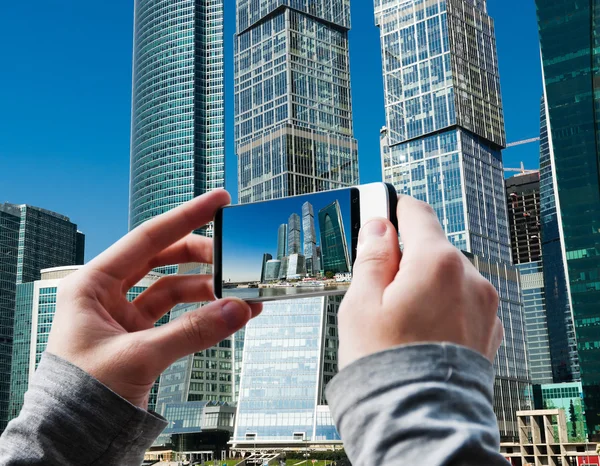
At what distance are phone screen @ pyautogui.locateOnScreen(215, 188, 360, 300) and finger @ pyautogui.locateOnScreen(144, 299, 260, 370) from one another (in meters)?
0.46

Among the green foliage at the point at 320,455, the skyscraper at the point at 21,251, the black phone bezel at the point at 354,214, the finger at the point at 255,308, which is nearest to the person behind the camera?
the finger at the point at 255,308

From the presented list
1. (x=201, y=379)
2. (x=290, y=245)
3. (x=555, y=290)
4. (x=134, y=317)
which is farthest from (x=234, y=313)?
(x=555, y=290)

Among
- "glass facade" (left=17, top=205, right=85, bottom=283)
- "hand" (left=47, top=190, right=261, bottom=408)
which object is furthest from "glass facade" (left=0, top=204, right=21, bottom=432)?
"hand" (left=47, top=190, right=261, bottom=408)

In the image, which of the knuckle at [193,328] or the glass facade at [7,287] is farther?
the glass facade at [7,287]

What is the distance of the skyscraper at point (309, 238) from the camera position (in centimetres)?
302

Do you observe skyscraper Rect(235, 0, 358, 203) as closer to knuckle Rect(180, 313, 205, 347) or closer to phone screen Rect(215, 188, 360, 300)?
phone screen Rect(215, 188, 360, 300)

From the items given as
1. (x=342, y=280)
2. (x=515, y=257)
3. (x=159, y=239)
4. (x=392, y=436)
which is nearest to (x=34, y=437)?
(x=159, y=239)

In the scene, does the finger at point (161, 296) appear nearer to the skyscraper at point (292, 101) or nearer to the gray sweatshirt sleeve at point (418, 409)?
the gray sweatshirt sleeve at point (418, 409)

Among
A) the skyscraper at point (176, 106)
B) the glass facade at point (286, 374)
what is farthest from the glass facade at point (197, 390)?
the skyscraper at point (176, 106)

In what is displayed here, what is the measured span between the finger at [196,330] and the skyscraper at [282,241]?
1001 millimetres

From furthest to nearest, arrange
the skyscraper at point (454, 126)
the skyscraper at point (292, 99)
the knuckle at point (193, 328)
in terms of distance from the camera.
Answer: the skyscraper at point (292, 99)
the skyscraper at point (454, 126)
the knuckle at point (193, 328)

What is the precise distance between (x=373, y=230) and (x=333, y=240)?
1.40 meters

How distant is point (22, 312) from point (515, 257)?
95.2m

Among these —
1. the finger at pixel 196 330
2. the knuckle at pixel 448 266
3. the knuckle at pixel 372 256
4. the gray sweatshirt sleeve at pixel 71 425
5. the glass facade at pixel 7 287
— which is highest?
the glass facade at pixel 7 287
